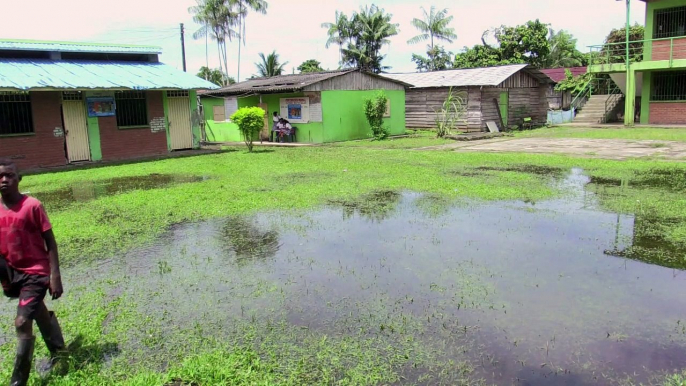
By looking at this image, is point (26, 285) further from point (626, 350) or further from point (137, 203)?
point (137, 203)

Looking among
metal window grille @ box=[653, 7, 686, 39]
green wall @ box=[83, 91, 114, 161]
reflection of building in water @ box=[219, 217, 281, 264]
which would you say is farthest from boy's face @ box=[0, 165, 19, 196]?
metal window grille @ box=[653, 7, 686, 39]

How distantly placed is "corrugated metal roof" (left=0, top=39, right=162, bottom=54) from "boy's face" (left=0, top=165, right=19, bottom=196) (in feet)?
49.5

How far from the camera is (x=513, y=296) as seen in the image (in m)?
4.86

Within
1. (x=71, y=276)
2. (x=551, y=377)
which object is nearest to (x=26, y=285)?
(x=71, y=276)

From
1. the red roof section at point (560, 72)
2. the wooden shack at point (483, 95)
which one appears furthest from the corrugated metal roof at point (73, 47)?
the red roof section at point (560, 72)

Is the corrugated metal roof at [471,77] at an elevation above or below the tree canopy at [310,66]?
below

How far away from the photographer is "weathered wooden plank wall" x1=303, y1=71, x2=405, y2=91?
70.5 feet

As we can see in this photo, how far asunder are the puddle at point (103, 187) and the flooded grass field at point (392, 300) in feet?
12.3

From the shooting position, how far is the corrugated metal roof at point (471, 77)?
83.1 ft

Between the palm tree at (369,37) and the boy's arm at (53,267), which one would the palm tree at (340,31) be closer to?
the palm tree at (369,37)

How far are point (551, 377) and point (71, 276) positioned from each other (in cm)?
491

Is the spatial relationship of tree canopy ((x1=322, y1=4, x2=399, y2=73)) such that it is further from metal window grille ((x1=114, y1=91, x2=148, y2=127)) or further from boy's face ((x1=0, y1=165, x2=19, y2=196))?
boy's face ((x1=0, y1=165, x2=19, y2=196))

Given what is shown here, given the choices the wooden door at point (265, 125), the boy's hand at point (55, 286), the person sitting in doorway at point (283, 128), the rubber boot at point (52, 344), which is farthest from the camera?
the wooden door at point (265, 125)

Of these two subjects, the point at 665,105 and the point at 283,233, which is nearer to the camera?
the point at 283,233
